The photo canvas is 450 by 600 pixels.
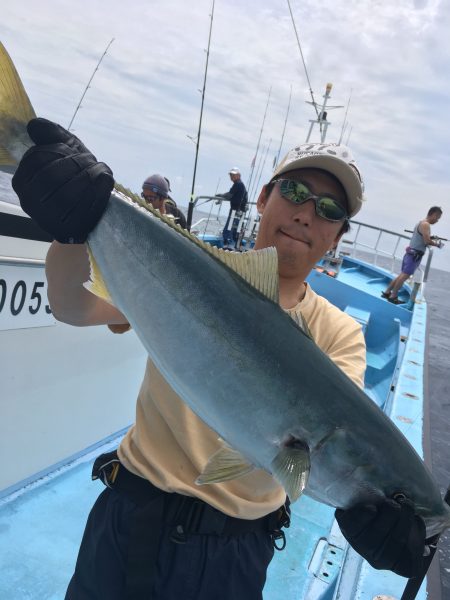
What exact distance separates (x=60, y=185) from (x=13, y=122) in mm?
272

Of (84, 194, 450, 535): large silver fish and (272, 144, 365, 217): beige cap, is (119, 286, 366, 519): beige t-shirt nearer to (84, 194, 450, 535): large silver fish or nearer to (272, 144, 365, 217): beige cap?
(84, 194, 450, 535): large silver fish

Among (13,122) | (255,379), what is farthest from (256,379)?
(13,122)

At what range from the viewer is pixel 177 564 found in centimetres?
156

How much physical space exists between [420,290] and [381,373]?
447cm

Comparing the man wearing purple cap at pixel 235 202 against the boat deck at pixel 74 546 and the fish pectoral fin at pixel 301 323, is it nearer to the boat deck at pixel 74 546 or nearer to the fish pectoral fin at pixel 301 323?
the boat deck at pixel 74 546

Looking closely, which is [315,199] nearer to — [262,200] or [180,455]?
[262,200]

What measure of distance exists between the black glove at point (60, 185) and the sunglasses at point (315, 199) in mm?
710

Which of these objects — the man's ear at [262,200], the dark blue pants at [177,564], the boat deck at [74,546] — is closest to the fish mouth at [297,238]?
the man's ear at [262,200]

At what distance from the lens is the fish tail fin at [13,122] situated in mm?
1441

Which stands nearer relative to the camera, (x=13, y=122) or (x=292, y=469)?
(x=292, y=469)

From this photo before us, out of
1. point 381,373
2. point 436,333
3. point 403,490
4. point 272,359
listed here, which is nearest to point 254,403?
point 272,359

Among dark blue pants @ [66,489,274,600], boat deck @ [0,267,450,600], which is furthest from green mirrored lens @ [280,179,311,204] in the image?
boat deck @ [0,267,450,600]

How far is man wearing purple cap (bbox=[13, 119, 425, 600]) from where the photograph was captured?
4.60 feet

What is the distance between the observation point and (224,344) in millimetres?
1339
